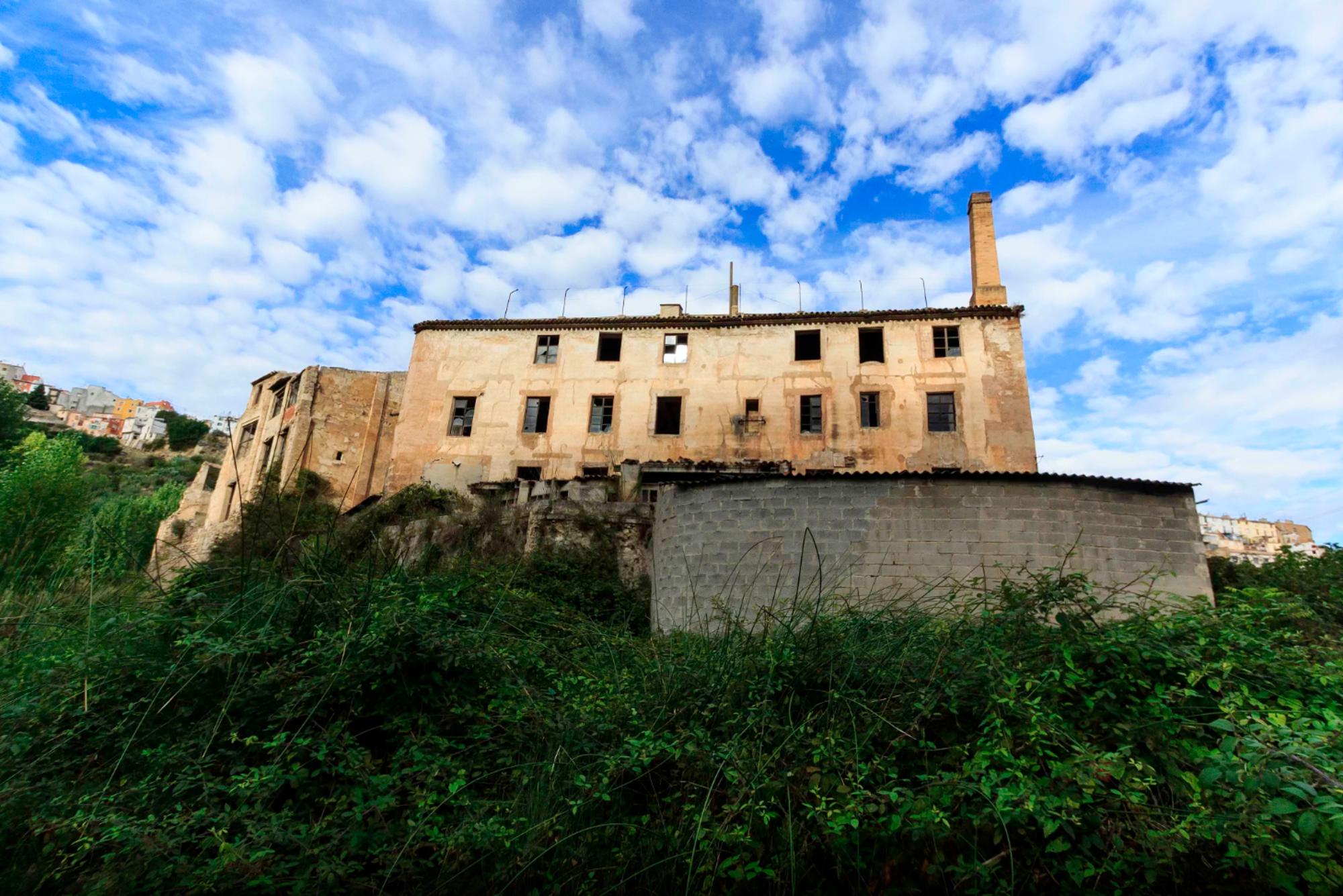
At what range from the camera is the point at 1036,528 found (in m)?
9.00

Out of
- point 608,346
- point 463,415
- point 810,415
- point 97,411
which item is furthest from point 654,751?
point 97,411

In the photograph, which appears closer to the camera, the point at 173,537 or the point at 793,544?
the point at 793,544

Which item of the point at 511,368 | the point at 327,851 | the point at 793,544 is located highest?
the point at 511,368

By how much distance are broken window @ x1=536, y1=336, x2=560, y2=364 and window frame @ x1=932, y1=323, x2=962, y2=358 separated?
477 inches

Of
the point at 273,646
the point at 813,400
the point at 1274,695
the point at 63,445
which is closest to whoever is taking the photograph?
the point at 1274,695

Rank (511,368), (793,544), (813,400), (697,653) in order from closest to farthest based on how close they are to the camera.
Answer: (697,653) < (793,544) < (813,400) < (511,368)

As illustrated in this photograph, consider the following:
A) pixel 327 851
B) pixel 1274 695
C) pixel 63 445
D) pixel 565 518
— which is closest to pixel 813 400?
pixel 565 518

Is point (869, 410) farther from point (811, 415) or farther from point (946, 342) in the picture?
point (946, 342)

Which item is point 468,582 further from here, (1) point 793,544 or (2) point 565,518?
(2) point 565,518

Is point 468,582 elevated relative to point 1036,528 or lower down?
lower down

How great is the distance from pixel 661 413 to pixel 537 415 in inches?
163

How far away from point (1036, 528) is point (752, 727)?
21.8 ft

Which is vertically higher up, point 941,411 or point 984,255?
point 984,255

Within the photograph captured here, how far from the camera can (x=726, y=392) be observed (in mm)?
20953
